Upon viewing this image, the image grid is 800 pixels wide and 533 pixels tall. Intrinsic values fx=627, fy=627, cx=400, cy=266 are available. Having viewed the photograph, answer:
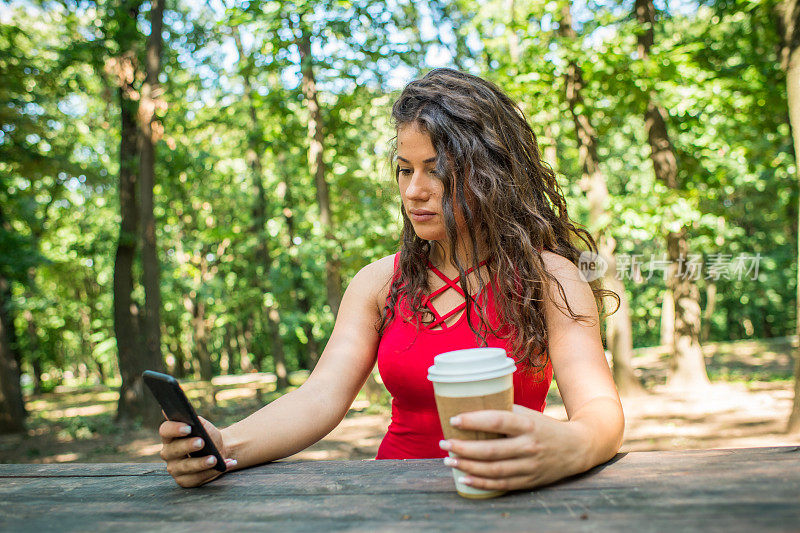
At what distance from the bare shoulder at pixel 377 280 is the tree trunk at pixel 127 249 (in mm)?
8295

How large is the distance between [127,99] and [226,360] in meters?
21.5

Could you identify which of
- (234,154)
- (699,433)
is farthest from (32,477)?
(234,154)

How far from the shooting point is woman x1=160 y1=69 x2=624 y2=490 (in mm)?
1522

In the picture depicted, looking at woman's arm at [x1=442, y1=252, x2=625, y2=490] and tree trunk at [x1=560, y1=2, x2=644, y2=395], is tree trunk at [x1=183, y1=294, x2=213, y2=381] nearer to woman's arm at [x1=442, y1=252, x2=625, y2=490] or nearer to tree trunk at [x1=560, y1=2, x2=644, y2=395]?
tree trunk at [x1=560, y1=2, x2=644, y2=395]

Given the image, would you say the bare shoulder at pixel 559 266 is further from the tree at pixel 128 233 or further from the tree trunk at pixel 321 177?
the tree at pixel 128 233

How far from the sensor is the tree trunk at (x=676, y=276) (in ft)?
26.9

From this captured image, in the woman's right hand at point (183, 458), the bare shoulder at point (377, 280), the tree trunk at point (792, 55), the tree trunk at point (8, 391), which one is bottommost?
the tree trunk at point (8, 391)

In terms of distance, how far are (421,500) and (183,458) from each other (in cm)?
52

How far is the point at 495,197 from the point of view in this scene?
1648 millimetres

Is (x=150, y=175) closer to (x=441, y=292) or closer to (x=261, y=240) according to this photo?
(x=261, y=240)

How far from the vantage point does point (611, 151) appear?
17844mm

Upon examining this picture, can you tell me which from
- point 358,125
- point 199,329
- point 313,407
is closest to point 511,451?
point 313,407

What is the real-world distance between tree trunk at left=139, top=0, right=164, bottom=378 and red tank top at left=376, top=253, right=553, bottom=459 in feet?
24.5

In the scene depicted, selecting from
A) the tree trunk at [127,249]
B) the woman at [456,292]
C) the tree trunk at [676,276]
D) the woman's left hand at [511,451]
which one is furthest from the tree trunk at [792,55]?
the tree trunk at [127,249]
